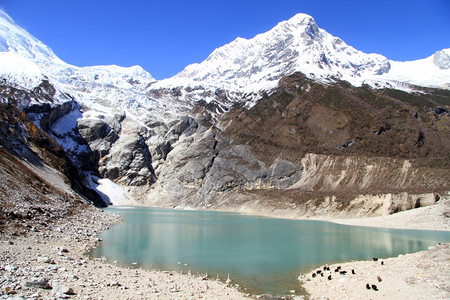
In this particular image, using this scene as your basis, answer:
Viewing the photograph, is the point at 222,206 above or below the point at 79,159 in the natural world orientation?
below

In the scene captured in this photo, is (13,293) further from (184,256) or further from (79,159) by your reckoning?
(79,159)

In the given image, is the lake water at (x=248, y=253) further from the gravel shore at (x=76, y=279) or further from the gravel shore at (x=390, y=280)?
the gravel shore at (x=76, y=279)

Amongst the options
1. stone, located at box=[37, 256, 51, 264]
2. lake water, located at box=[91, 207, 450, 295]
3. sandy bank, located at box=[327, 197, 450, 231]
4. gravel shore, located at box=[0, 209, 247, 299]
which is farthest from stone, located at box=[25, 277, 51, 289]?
sandy bank, located at box=[327, 197, 450, 231]

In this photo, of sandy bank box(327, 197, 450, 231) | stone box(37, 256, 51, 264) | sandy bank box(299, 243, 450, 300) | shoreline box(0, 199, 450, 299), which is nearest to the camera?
shoreline box(0, 199, 450, 299)

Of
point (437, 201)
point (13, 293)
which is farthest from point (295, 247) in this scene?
point (437, 201)

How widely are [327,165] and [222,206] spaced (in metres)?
36.0

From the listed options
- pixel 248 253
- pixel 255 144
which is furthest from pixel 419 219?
pixel 255 144

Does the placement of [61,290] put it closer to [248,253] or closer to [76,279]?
[76,279]

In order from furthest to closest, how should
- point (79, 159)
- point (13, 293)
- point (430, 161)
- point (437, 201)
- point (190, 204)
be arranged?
point (79, 159) < point (190, 204) < point (430, 161) < point (437, 201) < point (13, 293)

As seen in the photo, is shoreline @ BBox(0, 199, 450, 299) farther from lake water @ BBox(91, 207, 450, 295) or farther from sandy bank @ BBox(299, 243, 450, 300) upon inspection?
lake water @ BBox(91, 207, 450, 295)

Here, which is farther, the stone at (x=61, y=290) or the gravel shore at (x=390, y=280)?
the gravel shore at (x=390, y=280)

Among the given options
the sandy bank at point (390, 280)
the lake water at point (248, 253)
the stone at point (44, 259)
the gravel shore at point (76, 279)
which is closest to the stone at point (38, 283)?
the gravel shore at point (76, 279)

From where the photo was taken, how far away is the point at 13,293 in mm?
12805

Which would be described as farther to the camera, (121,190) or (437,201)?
(121,190)
